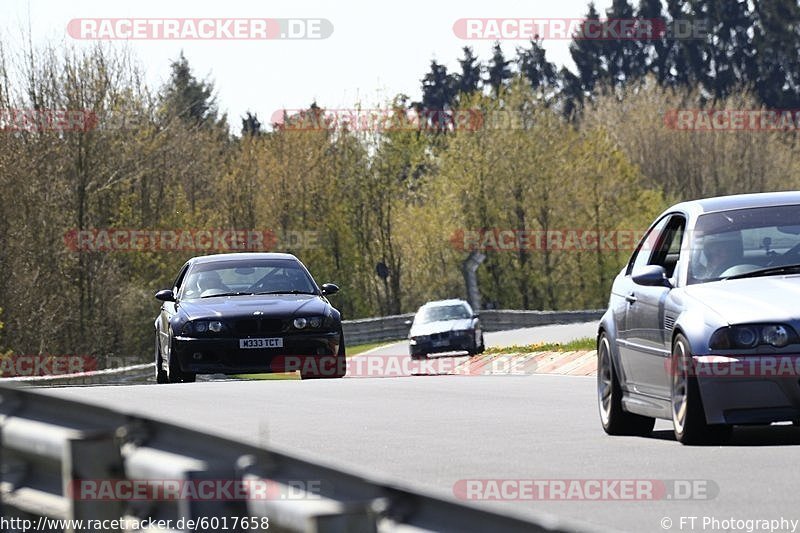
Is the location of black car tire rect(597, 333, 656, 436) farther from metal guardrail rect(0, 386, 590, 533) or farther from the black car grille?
the black car grille

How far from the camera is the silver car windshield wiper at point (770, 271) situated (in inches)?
453

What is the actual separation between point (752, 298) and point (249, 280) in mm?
11425

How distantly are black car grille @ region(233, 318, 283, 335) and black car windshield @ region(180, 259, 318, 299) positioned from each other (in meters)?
1.27

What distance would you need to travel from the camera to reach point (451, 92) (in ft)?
422

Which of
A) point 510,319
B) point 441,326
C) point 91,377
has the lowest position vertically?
point 510,319

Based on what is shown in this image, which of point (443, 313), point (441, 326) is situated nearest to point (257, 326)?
point (441, 326)

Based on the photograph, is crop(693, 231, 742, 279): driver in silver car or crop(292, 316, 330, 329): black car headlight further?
crop(292, 316, 330, 329): black car headlight

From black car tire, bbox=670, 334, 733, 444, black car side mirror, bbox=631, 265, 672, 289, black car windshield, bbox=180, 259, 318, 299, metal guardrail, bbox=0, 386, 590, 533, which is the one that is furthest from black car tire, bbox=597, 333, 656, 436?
black car windshield, bbox=180, 259, 318, 299

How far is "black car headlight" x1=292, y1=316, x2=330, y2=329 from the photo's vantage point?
65.1 ft

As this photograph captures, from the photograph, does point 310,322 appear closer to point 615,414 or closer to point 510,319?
point 615,414

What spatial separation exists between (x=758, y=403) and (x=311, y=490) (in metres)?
6.18

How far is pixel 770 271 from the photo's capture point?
1154 centimetres

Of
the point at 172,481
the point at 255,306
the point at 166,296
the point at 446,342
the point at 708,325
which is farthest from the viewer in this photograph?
the point at 446,342

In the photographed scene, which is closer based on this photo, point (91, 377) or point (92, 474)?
point (92, 474)
